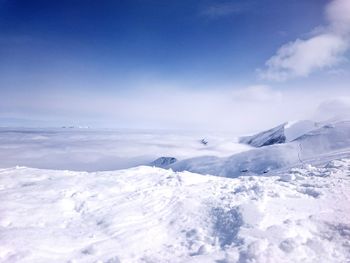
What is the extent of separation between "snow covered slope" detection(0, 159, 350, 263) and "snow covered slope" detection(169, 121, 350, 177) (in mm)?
10689

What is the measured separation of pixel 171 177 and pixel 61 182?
14.7 feet

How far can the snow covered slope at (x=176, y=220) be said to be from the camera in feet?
18.4

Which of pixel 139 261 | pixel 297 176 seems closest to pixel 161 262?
pixel 139 261

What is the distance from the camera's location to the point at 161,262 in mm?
5488

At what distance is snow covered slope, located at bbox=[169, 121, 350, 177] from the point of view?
23.7m

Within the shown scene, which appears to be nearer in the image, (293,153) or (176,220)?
(176,220)

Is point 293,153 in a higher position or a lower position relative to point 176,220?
lower

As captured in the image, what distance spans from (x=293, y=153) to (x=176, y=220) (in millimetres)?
27976

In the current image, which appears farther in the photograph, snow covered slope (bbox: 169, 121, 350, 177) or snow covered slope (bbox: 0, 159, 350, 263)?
snow covered slope (bbox: 169, 121, 350, 177)

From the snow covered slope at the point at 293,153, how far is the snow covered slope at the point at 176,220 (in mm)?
10689

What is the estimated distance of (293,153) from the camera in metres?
31.7

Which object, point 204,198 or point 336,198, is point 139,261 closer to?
point 204,198

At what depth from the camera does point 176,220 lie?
7.45m

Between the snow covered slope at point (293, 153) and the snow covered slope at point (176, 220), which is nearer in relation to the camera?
the snow covered slope at point (176, 220)
